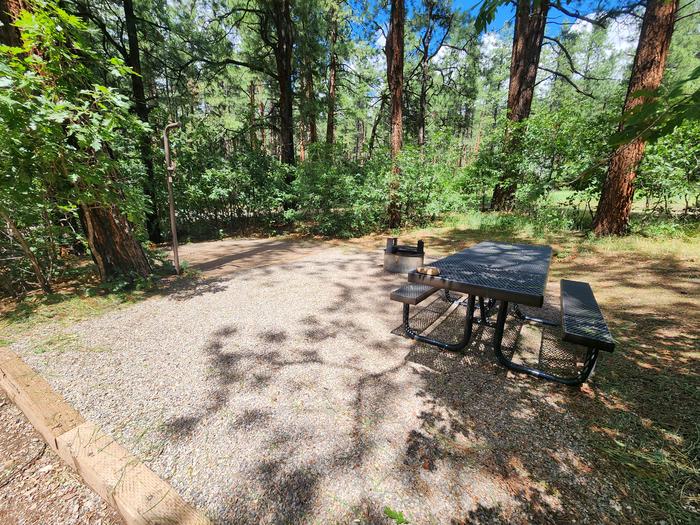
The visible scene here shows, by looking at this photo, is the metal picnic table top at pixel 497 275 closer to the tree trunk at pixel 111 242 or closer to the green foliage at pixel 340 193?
the tree trunk at pixel 111 242

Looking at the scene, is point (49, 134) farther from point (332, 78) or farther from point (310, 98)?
point (332, 78)

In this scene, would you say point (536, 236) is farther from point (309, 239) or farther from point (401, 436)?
point (401, 436)

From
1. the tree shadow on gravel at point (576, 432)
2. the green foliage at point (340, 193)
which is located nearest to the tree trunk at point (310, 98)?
the green foliage at point (340, 193)

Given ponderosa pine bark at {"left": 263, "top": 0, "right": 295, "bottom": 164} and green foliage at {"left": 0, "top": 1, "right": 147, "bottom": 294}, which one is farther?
ponderosa pine bark at {"left": 263, "top": 0, "right": 295, "bottom": 164}

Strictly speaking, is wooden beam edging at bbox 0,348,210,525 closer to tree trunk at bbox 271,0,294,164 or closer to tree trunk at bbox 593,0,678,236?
tree trunk at bbox 593,0,678,236

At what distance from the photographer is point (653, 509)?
4.62ft

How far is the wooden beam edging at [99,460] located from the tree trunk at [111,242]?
6.52 feet

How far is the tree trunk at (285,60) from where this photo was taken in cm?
990

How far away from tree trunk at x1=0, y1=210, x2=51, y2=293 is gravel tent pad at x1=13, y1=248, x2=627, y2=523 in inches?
45.3

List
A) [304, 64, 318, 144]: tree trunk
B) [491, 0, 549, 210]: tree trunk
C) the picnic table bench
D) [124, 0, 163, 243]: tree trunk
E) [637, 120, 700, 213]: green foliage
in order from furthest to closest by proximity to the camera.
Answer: [304, 64, 318, 144]: tree trunk
[491, 0, 549, 210]: tree trunk
[124, 0, 163, 243]: tree trunk
[637, 120, 700, 213]: green foliage
the picnic table bench

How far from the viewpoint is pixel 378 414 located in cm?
206

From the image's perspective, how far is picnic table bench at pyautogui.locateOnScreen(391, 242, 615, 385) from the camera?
6.90 feet

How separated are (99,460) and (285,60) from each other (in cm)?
1218

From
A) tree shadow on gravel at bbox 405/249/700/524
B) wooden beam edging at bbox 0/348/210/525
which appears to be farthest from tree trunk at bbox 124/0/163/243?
tree shadow on gravel at bbox 405/249/700/524
